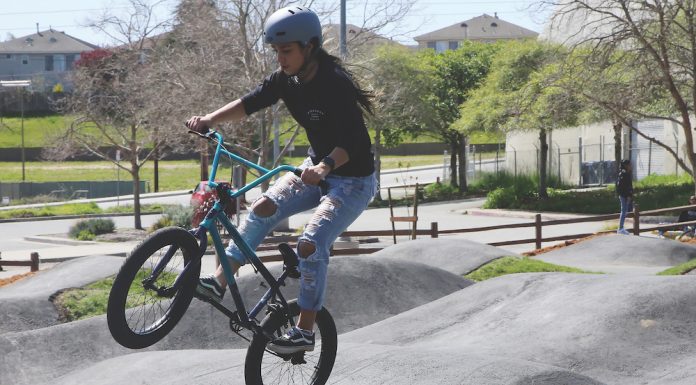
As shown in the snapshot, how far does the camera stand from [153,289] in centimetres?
546

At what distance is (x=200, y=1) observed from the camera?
2878cm

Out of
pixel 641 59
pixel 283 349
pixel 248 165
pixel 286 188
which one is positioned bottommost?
pixel 283 349

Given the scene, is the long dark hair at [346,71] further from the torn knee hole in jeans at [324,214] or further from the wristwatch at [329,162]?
the torn knee hole in jeans at [324,214]

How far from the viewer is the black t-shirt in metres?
5.80

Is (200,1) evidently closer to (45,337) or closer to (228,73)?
(228,73)

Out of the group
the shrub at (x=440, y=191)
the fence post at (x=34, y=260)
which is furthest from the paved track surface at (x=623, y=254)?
the shrub at (x=440, y=191)

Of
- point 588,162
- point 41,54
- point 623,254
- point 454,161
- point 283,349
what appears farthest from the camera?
point 41,54

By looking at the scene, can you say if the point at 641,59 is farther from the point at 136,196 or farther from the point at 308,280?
Result: the point at 136,196

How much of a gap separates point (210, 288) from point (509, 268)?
36.0 ft

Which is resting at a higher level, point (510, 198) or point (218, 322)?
point (218, 322)

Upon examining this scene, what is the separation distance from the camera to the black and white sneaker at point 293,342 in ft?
19.4

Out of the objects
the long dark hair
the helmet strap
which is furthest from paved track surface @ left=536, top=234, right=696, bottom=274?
the helmet strap

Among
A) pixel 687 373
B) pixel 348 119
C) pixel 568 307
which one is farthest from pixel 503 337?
pixel 348 119

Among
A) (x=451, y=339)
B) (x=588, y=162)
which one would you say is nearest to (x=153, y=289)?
(x=451, y=339)
